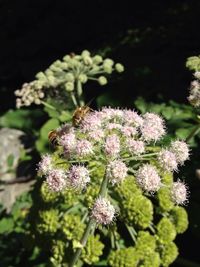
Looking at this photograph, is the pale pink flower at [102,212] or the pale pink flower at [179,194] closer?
the pale pink flower at [102,212]

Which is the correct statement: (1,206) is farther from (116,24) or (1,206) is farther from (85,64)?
(116,24)

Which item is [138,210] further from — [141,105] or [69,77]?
[141,105]

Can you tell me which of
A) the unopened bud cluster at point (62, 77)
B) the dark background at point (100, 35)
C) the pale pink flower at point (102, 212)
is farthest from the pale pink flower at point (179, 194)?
the dark background at point (100, 35)

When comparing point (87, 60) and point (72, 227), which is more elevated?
point (87, 60)

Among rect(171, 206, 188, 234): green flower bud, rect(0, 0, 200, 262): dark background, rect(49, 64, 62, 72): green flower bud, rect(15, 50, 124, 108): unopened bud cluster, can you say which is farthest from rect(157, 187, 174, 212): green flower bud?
rect(0, 0, 200, 262): dark background

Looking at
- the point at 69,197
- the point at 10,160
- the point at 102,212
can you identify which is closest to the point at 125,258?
the point at 69,197

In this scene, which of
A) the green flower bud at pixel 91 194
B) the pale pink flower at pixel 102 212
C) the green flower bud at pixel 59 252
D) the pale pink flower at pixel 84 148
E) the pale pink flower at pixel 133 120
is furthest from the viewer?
the green flower bud at pixel 59 252

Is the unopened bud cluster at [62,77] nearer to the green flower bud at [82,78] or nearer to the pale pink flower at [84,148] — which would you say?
the green flower bud at [82,78]
